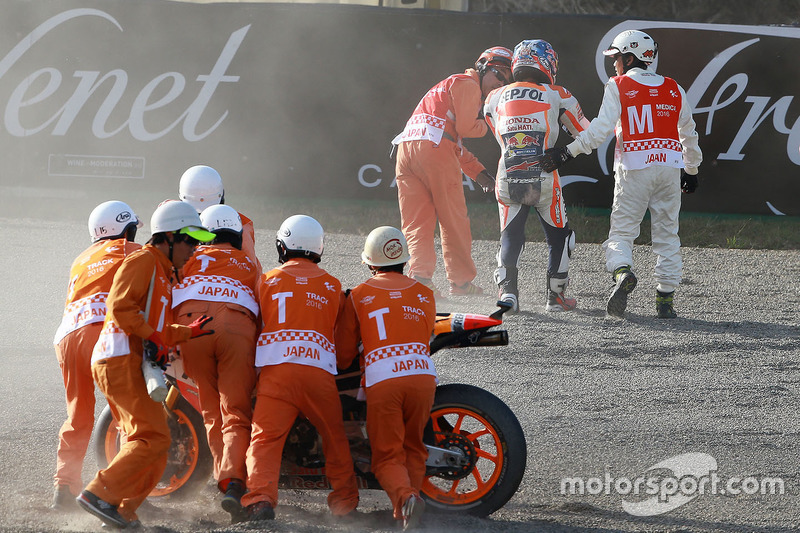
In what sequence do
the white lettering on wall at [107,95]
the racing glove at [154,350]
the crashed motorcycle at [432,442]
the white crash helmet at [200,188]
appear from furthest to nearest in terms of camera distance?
the white lettering on wall at [107,95] → the white crash helmet at [200,188] → the crashed motorcycle at [432,442] → the racing glove at [154,350]

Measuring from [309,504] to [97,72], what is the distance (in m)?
8.65

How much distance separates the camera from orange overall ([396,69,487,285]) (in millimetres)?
8859

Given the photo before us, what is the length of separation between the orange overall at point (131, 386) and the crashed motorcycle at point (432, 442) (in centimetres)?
24

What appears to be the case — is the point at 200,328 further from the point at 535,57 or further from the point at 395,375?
the point at 535,57

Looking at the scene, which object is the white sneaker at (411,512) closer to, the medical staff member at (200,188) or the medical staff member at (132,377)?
the medical staff member at (132,377)

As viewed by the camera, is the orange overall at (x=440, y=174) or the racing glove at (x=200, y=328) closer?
the racing glove at (x=200, y=328)

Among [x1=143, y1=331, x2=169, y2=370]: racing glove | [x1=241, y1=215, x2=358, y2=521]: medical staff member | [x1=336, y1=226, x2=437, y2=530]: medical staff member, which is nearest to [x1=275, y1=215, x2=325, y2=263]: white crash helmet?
[x1=241, y1=215, x2=358, y2=521]: medical staff member

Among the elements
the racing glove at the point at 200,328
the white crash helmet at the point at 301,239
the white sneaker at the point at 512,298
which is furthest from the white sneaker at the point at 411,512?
the white sneaker at the point at 512,298

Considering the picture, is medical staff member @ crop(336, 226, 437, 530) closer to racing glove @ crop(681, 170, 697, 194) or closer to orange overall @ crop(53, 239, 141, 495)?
orange overall @ crop(53, 239, 141, 495)

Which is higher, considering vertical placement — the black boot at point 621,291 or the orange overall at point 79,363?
the black boot at point 621,291

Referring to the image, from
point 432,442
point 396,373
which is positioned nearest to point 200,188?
point 396,373

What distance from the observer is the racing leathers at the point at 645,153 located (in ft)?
27.6

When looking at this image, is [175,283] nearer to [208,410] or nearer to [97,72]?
[208,410]

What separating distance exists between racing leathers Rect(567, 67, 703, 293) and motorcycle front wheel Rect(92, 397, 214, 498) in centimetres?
462
